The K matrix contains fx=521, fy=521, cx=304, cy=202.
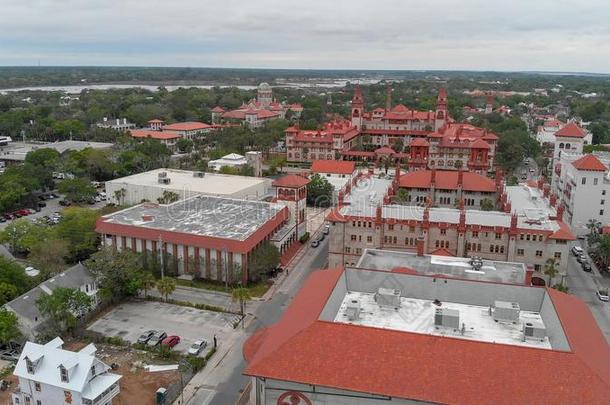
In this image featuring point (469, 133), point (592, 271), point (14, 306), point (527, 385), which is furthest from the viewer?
point (469, 133)

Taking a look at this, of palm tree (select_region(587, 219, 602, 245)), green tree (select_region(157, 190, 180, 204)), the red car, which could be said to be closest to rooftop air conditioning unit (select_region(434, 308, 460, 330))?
the red car

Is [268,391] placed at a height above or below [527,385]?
below

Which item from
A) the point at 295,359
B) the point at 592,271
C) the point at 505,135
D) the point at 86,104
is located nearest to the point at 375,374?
the point at 295,359

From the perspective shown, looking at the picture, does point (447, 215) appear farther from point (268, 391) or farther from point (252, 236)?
point (268, 391)

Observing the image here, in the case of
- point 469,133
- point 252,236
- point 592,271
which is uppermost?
point 469,133

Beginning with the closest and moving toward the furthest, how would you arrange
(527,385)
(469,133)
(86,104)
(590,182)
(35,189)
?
1. (527,385)
2. (590,182)
3. (35,189)
4. (469,133)
5. (86,104)

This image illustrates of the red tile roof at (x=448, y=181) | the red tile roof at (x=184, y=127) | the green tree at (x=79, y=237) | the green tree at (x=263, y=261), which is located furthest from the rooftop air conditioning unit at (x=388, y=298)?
the red tile roof at (x=184, y=127)
